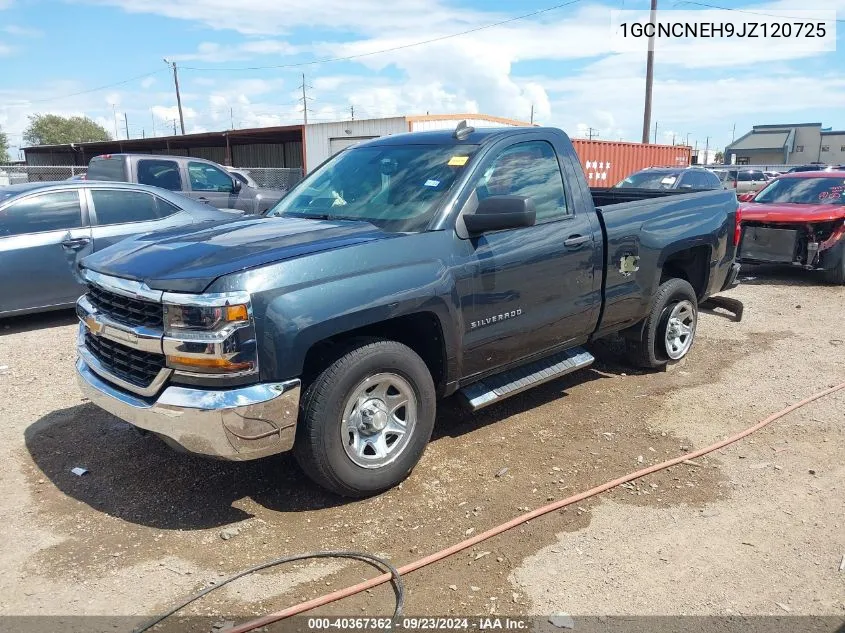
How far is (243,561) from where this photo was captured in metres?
3.28

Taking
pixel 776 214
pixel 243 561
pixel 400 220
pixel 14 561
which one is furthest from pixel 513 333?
pixel 776 214

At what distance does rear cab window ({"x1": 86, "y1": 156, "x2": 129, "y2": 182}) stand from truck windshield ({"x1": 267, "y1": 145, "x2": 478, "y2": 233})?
24.4ft

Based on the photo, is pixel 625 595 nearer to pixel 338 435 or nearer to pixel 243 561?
pixel 338 435

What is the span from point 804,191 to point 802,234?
141 cm

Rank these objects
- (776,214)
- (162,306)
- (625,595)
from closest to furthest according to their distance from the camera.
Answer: (625,595) < (162,306) < (776,214)

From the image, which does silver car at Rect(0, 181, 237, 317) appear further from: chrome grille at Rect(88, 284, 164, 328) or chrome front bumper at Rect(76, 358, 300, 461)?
chrome front bumper at Rect(76, 358, 300, 461)

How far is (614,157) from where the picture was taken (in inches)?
987

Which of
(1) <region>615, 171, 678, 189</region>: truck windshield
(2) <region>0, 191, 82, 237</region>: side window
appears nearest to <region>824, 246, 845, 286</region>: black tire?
(1) <region>615, 171, 678, 189</region>: truck windshield

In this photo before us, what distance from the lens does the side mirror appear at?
12.7 ft

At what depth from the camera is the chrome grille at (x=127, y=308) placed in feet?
10.9

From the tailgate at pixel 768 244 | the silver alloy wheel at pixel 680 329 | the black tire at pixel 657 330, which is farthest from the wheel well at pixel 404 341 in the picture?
the tailgate at pixel 768 244

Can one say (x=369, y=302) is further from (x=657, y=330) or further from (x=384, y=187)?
(x=657, y=330)

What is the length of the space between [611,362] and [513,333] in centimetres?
243

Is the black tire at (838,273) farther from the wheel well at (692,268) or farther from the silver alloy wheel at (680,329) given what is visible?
the silver alloy wheel at (680,329)
